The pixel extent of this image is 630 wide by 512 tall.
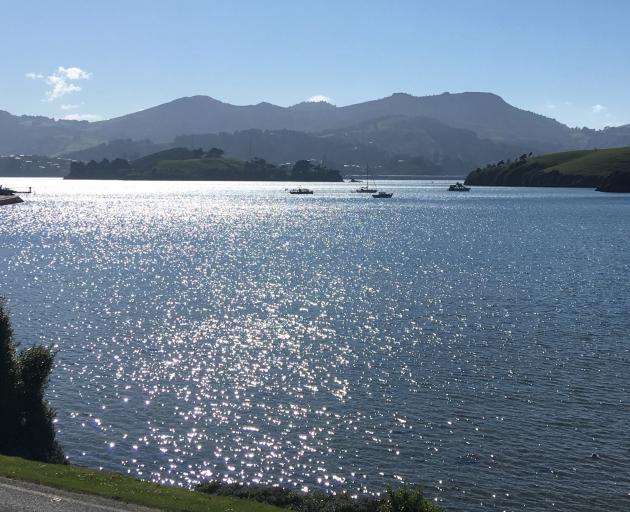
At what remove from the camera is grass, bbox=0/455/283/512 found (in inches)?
787

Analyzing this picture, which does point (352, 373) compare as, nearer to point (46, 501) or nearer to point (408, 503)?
point (408, 503)

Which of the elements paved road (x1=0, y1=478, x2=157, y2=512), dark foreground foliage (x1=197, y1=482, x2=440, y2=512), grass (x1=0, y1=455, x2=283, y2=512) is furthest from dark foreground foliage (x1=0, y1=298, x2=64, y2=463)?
paved road (x1=0, y1=478, x2=157, y2=512)

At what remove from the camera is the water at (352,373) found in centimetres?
2917

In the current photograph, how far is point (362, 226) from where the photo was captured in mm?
169375

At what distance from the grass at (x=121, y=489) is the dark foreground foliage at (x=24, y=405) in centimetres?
453

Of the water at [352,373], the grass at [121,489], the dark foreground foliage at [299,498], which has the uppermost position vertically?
A: the grass at [121,489]

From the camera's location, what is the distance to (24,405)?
2738cm

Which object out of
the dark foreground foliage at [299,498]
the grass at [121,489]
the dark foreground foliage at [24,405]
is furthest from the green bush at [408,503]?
the dark foreground foliage at [24,405]

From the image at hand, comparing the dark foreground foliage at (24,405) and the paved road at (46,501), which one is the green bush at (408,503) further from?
the dark foreground foliage at (24,405)

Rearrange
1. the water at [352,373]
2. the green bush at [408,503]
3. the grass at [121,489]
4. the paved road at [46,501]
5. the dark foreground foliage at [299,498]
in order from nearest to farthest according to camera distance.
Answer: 1. the green bush at [408,503]
2. the paved road at [46,501]
3. the grass at [121,489]
4. the dark foreground foliage at [299,498]
5. the water at [352,373]

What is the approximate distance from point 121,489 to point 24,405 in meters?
8.32

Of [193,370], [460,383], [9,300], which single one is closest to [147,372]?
[193,370]

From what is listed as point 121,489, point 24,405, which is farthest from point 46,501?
point 24,405

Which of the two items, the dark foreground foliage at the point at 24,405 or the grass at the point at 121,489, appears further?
the dark foreground foliage at the point at 24,405
